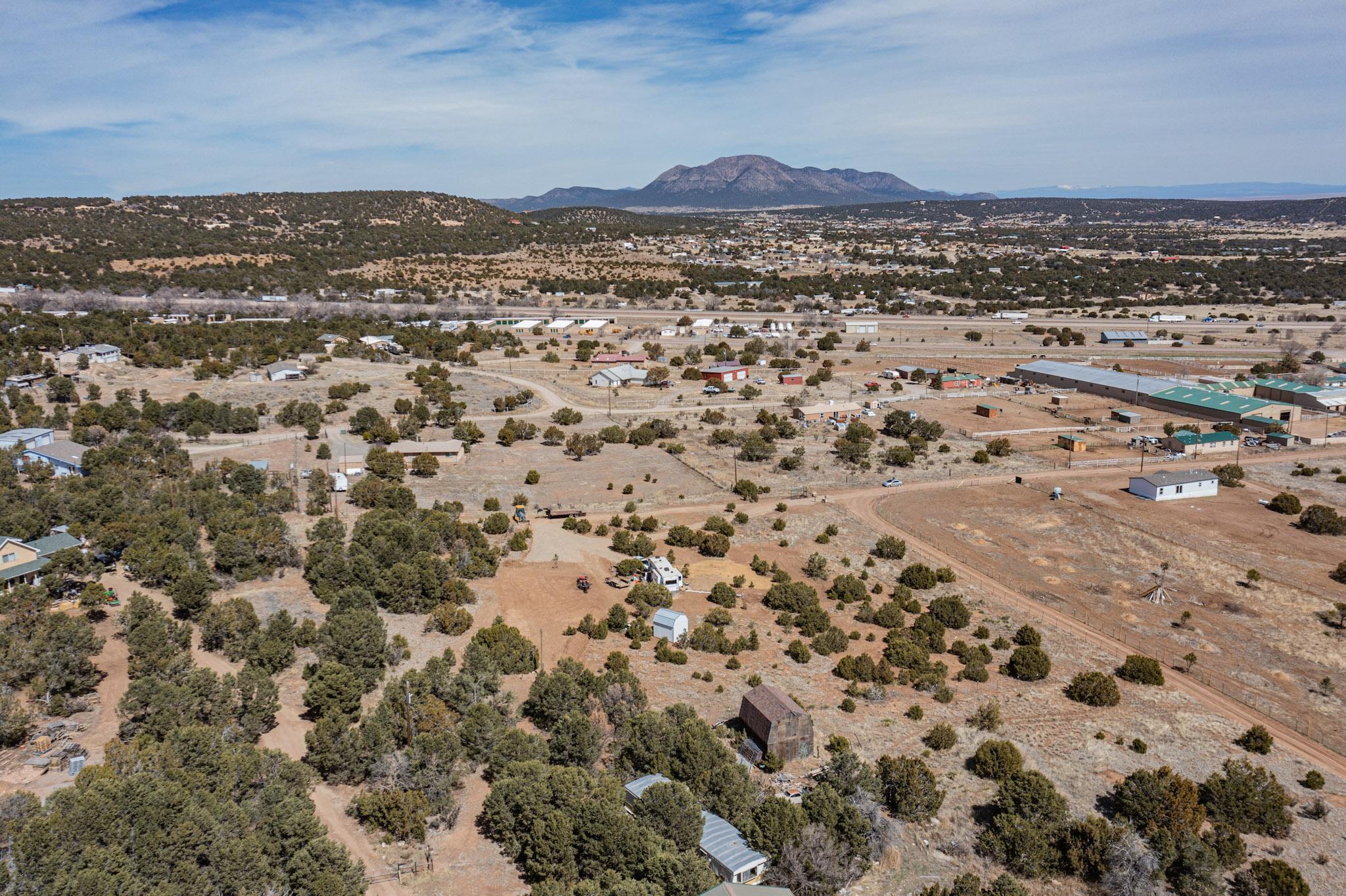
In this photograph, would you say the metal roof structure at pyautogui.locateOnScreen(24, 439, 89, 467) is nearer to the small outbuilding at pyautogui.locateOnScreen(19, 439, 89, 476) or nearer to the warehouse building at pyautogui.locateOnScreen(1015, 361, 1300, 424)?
the small outbuilding at pyautogui.locateOnScreen(19, 439, 89, 476)

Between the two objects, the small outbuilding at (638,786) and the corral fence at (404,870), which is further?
the small outbuilding at (638,786)

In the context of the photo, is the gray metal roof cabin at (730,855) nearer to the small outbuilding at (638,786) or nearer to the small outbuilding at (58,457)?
the small outbuilding at (638,786)

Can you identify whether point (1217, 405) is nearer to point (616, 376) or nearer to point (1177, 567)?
point (1177, 567)

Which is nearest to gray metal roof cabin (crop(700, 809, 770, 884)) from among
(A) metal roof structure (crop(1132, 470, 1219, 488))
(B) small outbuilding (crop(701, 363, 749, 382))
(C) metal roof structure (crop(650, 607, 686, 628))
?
(C) metal roof structure (crop(650, 607, 686, 628))

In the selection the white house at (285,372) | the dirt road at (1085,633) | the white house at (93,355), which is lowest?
the dirt road at (1085,633)

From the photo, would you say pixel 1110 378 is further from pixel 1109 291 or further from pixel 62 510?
pixel 62 510

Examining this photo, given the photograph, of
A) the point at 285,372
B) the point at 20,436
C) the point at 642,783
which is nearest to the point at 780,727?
the point at 642,783

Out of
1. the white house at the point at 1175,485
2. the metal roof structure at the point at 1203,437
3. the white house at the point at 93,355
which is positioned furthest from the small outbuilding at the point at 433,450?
the metal roof structure at the point at 1203,437
